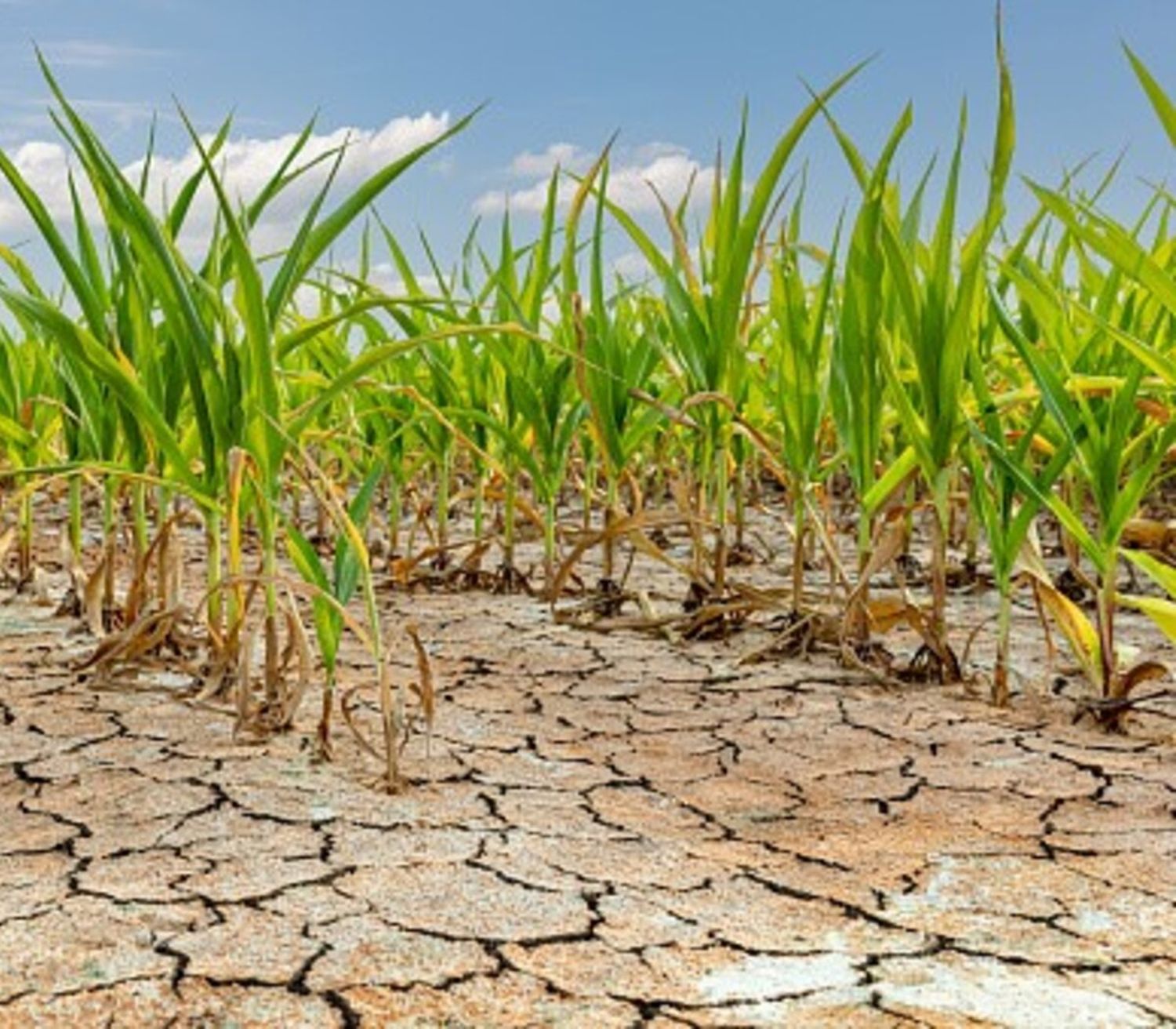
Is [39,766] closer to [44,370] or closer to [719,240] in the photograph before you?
[719,240]

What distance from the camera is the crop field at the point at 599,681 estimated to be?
126cm

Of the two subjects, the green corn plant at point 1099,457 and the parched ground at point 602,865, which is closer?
the parched ground at point 602,865

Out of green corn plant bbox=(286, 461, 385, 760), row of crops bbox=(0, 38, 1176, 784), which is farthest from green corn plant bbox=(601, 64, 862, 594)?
green corn plant bbox=(286, 461, 385, 760)

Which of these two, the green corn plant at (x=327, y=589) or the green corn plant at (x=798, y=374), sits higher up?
the green corn plant at (x=798, y=374)

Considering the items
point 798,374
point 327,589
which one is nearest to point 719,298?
point 798,374

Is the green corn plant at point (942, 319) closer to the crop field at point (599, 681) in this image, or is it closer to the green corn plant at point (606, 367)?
the crop field at point (599, 681)

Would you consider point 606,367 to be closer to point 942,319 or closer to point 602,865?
point 942,319

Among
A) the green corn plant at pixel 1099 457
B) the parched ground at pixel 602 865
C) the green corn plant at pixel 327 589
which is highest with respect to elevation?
the green corn plant at pixel 1099 457

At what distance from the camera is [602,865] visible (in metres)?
1.47

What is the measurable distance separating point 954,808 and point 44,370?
2.05 meters

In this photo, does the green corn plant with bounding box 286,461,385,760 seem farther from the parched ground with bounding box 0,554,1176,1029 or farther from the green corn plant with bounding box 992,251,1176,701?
the green corn plant with bounding box 992,251,1176,701

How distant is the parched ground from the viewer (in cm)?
119

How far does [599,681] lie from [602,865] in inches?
32.0

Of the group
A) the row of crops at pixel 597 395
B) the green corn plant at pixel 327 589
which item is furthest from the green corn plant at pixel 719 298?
the green corn plant at pixel 327 589
